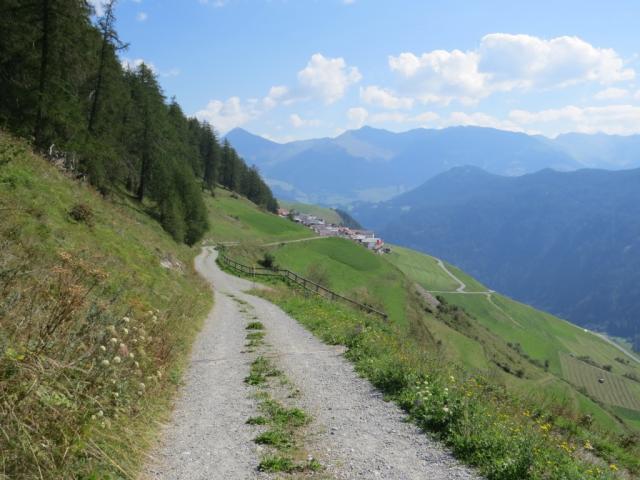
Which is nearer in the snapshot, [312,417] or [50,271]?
[50,271]

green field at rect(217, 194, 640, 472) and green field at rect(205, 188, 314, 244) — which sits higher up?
green field at rect(205, 188, 314, 244)

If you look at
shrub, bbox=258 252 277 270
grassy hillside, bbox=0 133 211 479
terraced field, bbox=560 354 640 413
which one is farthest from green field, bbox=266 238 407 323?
terraced field, bbox=560 354 640 413

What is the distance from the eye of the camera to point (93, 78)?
40.2m

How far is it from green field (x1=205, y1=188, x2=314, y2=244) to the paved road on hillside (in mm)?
70235

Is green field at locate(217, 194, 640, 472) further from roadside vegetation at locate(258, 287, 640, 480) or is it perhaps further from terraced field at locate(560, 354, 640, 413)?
roadside vegetation at locate(258, 287, 640, 480)

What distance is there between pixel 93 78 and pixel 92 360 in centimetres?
4120

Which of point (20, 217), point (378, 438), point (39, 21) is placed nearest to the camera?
point (378, 438)

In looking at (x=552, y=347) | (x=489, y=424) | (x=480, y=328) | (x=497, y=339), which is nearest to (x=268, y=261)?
(x=489, y=424)

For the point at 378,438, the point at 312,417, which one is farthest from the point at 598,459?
the point at 312,417

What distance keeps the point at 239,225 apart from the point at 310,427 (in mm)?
94496

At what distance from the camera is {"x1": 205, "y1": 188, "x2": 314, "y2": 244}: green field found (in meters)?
88.3

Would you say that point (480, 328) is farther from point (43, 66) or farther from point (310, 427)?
point (310, 427)

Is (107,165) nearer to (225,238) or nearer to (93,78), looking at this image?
(93,78)

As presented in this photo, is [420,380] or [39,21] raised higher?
[39,21]
